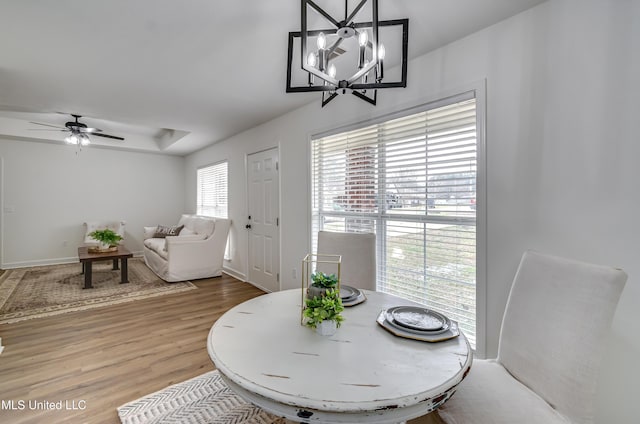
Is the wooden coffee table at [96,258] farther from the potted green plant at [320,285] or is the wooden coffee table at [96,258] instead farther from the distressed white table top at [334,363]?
the potted green plant at [320,285]

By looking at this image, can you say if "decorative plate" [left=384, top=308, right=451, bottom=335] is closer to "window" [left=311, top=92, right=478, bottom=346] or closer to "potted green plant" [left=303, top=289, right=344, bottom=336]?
"potted green plant" [left=303, top=289, right=344, bottom=336]

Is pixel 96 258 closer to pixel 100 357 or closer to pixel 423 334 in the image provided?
pixel 100 357

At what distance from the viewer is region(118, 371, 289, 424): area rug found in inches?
66.3

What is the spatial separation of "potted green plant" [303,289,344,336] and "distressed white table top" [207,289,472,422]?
0.04 m

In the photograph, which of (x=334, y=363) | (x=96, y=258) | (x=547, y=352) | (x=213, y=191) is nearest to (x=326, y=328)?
(x=334, y=363)

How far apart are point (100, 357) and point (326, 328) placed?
2279 mm

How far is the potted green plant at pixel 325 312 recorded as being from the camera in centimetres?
111

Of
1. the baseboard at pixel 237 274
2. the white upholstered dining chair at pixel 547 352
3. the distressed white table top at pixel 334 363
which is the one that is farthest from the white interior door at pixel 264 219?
the white upholstered dining chair at pixel 547 352

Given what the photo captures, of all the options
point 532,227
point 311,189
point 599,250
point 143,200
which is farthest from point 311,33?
point 143,200

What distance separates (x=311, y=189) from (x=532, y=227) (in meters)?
2.09

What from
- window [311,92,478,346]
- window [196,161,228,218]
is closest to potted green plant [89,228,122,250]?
window [196,161,228,218]

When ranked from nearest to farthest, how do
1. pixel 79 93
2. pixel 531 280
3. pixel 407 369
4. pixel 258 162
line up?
1. pixel 407 369
2. pixel 531 280
3. pixel 79 93
4. pixel 258 162

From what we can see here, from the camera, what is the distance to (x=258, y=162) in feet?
13.8

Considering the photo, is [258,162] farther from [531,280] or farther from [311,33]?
[531,280]
